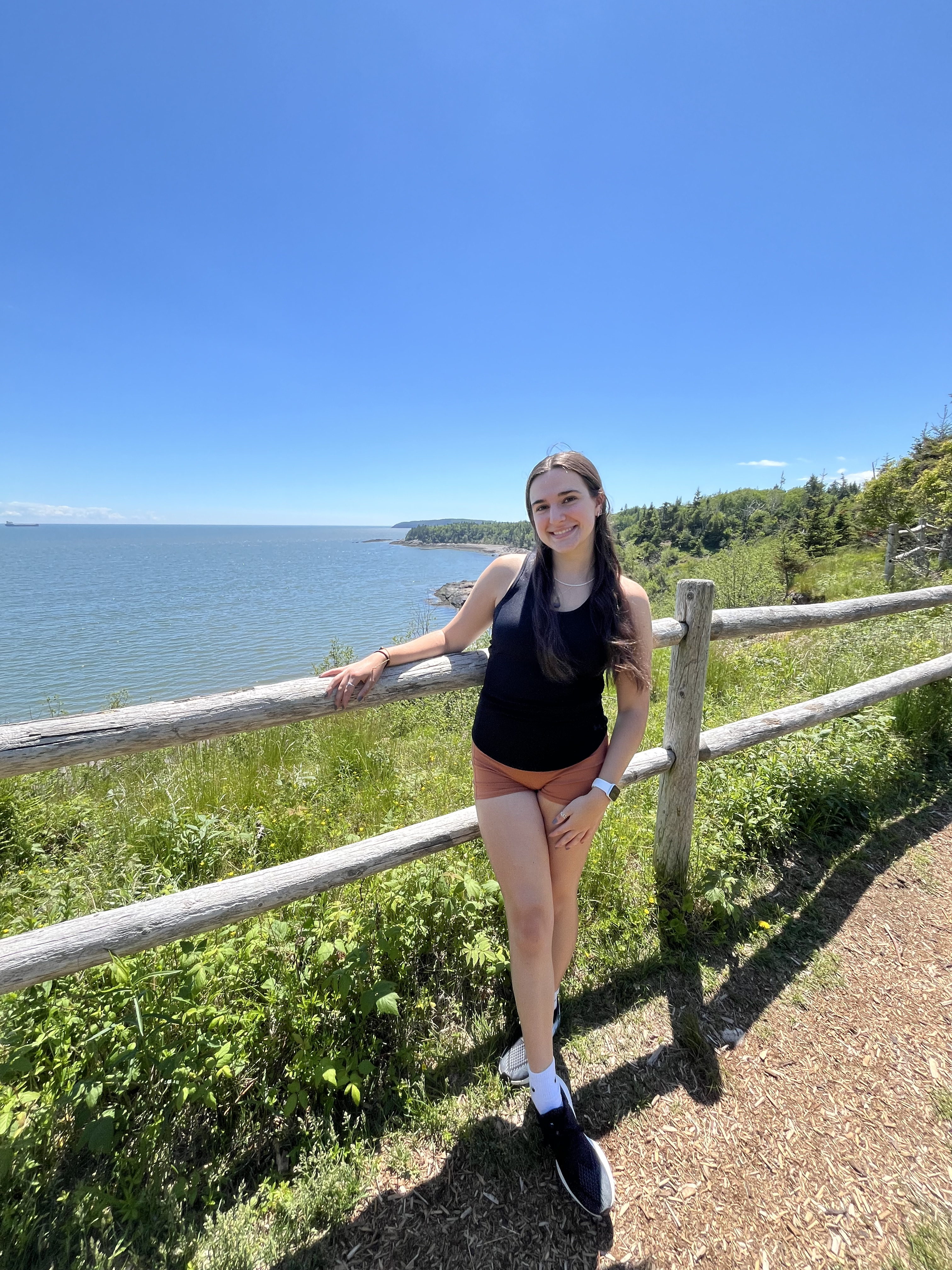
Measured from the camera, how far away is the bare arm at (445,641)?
2080 mm

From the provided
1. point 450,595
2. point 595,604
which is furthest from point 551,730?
point 450,595

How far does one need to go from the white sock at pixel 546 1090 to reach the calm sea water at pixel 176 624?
774cm

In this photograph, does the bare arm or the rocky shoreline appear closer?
the bare arm

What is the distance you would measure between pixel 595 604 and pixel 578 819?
88cm

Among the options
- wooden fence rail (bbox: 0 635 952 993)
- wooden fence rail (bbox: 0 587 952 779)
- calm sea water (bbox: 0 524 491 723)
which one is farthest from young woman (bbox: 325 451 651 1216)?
calm sea water (bbox: 0 524 491 723)

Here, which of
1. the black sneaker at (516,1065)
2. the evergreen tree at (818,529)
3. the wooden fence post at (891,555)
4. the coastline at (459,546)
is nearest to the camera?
the black sneaker at (516,1065)

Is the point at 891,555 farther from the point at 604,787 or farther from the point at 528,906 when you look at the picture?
the point at 528,906

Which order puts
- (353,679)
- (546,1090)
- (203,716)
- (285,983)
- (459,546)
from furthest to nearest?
(459,546), (285,983), (353,679), (546,1090), (203,716)

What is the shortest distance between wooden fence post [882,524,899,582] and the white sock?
57.5ft

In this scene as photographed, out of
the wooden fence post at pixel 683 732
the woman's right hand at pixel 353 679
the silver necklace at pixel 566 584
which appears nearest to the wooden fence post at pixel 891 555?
the wooden fence post at pixel 683 732

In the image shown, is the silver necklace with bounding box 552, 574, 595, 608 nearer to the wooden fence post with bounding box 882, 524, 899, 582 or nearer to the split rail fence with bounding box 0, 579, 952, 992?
the split rail fence with bounding box 0, 579, 952, 992

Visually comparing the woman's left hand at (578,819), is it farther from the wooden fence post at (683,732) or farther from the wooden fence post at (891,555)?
the wooden fence post at (891,555)

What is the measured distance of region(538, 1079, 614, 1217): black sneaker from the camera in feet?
5.84

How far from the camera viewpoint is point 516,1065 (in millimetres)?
2191
